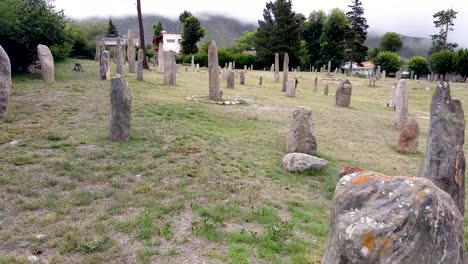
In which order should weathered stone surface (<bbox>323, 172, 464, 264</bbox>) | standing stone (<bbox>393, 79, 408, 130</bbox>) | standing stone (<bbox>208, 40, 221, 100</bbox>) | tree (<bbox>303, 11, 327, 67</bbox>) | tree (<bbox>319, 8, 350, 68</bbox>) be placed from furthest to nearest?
tree (<bbox>303, 11, 327, 67</bbox>) < tree (<bbox>319, 8, 350, 68</bbox>) < standing stone (<bbox>208, 40, 221, 100</bbox>) < standing stone (<bbox>393, 79, 408, 130</bbox>) < weathered stone surface (<bbox>323, 172, 464, 264</bbox>)

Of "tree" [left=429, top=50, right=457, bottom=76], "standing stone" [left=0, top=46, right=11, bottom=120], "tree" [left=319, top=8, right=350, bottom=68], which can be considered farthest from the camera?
"tree" [left=319, top=8, right=350, bottom=68]

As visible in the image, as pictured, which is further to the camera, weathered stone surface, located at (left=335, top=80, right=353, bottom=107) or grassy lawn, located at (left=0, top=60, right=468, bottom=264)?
weathered stone surface, located at (left=335, top=80, right=353, bottom=107)

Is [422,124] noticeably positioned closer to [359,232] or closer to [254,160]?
[254,160]

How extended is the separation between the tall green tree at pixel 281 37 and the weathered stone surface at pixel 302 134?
2250 inches

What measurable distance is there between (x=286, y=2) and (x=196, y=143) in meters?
62.5

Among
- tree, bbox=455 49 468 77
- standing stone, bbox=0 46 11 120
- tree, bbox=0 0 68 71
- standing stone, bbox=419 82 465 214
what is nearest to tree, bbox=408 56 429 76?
tree, bbox=455 49 468 77

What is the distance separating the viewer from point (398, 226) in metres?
3.31

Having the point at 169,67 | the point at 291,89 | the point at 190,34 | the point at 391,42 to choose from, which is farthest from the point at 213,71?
the point at 391,42

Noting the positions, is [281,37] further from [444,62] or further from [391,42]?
[391,42]

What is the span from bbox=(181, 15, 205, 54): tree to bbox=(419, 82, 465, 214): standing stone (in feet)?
226

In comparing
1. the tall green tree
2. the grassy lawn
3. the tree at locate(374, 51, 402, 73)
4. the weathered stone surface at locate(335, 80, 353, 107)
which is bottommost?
the grassy lawn

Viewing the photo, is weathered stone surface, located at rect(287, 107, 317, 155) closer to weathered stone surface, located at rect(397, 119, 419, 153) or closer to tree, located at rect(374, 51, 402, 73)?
weathered stone surface, located at rect(397, 119, 419, 153)

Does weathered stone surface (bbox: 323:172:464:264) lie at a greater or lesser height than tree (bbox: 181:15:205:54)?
lesser

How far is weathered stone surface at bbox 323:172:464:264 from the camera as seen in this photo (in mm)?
3285
